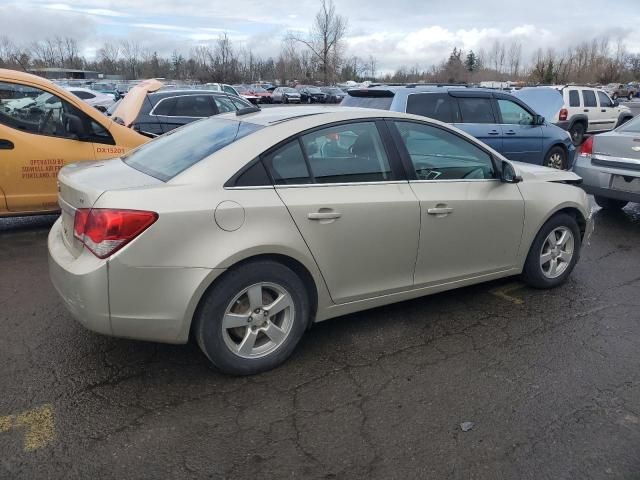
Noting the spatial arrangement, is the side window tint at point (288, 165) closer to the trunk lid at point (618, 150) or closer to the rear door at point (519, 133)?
the trunk lid at point (618, 150)

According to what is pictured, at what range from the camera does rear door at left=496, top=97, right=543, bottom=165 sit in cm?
866

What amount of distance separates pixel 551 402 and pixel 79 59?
111 metres

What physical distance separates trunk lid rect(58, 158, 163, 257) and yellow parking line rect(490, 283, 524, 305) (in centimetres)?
294

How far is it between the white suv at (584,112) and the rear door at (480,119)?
8.61m

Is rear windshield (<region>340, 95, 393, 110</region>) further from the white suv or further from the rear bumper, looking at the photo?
the white suv

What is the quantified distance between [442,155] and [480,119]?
15.9ft

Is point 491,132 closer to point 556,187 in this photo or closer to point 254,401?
point 556,187

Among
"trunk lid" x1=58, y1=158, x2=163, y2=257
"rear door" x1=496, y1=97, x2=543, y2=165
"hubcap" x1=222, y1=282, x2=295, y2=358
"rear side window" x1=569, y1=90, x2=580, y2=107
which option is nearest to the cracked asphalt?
"hubcap" x1=222, y1=282, x2=295, y2=358

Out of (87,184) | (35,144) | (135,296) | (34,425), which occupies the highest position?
(87,184)

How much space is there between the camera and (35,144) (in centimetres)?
561

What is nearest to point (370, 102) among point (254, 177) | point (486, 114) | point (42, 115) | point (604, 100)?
point (486, 114)

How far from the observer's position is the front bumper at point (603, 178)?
6621 millimetres

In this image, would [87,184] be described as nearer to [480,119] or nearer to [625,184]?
[625,184]

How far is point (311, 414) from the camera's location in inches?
113
